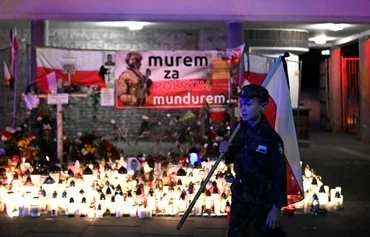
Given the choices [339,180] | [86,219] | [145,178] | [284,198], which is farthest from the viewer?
[339,180]

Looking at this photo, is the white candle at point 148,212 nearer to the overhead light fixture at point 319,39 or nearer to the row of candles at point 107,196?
the row of candles at point 107,196

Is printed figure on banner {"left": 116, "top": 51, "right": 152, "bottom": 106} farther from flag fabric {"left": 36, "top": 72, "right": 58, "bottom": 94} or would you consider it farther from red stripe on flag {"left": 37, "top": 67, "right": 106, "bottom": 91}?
flag fabric {"left": 36, "top": 72, "right": 58, "bottom": 94}

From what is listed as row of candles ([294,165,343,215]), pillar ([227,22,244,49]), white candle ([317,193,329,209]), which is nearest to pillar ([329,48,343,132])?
pillar ([227,22,244,49])

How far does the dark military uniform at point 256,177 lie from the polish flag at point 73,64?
19.0 feet

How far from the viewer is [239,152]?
497cm

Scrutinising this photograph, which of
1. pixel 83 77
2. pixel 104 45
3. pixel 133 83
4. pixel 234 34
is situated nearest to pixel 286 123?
pixel 133 83

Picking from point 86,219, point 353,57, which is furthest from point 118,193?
point 353,57

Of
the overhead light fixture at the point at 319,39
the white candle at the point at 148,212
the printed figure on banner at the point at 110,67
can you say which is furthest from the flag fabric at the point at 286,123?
the overhead light fixture at the point at 319,39

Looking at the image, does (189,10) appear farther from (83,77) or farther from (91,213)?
(91,213)

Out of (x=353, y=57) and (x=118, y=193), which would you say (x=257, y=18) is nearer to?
(x=118, y=193)

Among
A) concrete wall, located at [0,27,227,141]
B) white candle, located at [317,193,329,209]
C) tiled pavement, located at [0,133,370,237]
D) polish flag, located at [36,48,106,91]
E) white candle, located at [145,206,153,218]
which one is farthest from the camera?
concrete wall, located at [0,27,227,141]

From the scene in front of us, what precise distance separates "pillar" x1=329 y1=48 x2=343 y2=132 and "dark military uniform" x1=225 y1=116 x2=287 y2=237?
17498 mm

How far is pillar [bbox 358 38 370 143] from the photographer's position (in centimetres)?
1785

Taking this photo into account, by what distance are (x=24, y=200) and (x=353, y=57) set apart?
16565 millimetres
